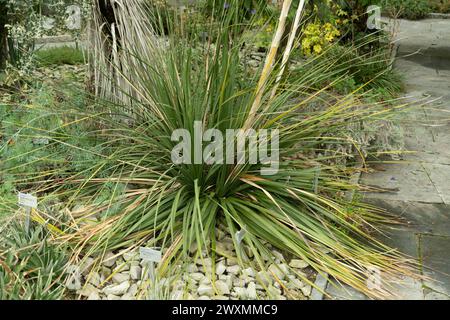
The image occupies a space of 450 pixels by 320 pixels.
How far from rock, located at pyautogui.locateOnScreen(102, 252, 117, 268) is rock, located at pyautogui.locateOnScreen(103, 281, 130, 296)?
0.54ft

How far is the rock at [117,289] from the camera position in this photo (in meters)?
3.00

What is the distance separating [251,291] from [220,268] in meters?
0.26

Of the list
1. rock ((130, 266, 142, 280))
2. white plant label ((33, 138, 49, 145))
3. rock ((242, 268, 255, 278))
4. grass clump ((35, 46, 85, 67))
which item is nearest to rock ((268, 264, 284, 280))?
rock ((242, 268, 255, 278))

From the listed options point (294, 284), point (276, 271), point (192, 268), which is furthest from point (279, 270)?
point (192, 268)

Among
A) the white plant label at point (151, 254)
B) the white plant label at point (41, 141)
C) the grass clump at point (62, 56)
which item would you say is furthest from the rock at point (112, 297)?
the grass clump at point (62, 56)

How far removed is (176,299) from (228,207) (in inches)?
28.3

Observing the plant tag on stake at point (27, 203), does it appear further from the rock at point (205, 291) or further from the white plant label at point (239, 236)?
the white plant label at point (239, 236)

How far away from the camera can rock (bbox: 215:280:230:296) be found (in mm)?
3021

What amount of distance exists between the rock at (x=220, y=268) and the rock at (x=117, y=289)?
1.60 feet

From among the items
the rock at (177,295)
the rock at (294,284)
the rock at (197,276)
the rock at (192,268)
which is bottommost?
the rock at (294,284)

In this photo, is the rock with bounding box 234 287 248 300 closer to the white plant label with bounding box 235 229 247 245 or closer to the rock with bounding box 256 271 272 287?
the rock with bounding box 256 271 272 287

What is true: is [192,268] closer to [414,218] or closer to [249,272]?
[249,272]

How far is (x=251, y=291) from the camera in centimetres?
302

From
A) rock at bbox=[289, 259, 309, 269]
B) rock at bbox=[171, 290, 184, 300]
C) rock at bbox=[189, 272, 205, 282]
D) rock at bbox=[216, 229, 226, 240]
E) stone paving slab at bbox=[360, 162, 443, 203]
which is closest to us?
rock at bbox=[171, 290, 184, 300]
